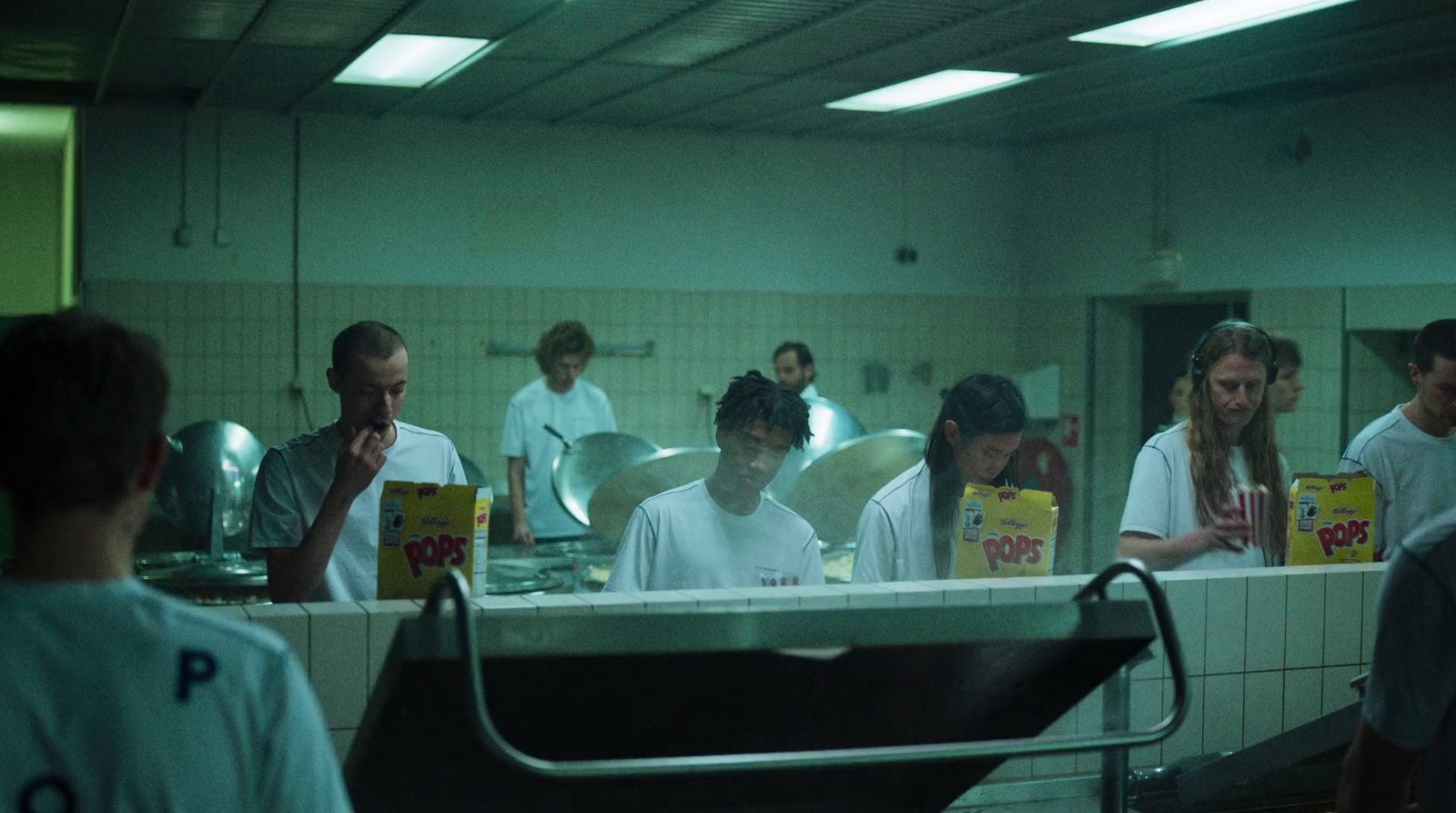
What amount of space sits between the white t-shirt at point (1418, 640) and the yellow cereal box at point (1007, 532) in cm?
90

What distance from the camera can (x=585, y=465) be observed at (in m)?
4.72

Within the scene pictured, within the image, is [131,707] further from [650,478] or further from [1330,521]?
[650,478]

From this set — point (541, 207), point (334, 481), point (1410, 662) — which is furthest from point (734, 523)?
point (541, 207)

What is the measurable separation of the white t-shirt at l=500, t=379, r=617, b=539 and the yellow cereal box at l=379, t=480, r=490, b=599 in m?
3.32

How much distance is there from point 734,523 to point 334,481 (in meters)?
0.75

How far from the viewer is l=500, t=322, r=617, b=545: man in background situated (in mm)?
5512

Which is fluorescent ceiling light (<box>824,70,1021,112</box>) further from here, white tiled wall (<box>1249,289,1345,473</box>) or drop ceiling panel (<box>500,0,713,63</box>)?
white tiled wall (<box>1249,289,1345,473</box>)

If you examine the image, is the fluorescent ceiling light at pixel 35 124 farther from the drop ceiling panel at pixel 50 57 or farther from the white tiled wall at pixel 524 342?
the white tiled wall at pixel 524 342

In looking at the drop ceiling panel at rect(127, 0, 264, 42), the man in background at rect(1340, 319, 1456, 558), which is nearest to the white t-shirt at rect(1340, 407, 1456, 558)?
the man in background at rect(1340, 319, 1456, 558)

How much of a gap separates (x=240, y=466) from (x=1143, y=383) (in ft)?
15.8

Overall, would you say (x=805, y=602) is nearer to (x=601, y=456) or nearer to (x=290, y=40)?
(x=601, y=456)

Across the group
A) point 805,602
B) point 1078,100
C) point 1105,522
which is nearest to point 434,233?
point 1078,100

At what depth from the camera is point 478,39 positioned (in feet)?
16.5

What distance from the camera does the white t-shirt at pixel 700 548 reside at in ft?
8.75
